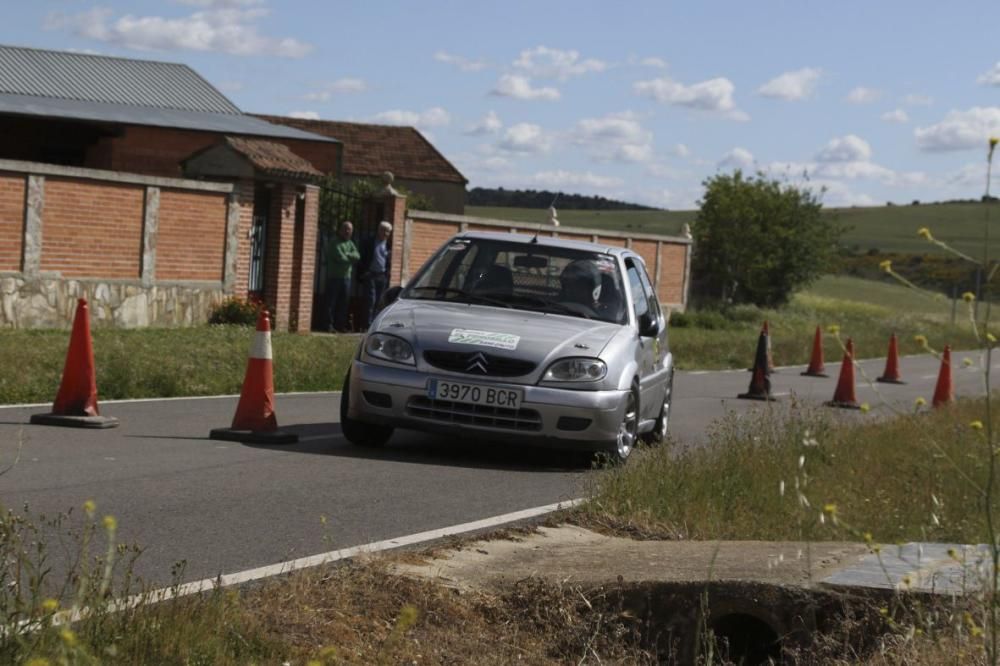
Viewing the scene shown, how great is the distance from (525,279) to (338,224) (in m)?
16.6

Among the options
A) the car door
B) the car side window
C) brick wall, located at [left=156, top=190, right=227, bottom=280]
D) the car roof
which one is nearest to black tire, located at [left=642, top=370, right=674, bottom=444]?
the car door

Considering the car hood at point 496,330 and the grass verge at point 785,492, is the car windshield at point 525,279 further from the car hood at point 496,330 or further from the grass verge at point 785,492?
the grass verge at point 785,492

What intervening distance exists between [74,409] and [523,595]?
21.7 feet

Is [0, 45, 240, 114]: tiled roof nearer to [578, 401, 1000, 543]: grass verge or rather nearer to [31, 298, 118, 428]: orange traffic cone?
[31, 298, 118, 428]: orange traffic cone

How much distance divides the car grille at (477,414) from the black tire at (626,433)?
644 millimetres

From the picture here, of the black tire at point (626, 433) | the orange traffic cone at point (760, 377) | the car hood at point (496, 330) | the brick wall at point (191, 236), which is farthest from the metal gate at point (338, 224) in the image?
the black tire at point (626, 433)

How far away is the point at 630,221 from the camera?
13175 cm

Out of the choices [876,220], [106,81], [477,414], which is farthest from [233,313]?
[876,220]

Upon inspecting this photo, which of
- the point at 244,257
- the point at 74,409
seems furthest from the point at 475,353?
the point at 244,257

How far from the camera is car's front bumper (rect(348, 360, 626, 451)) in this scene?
452 inches

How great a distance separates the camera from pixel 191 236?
24.5m

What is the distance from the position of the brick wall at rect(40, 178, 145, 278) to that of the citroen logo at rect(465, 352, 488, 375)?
1149cm

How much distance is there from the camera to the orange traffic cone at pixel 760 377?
21016 millimetres

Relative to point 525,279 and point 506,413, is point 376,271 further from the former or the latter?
point 506,413
